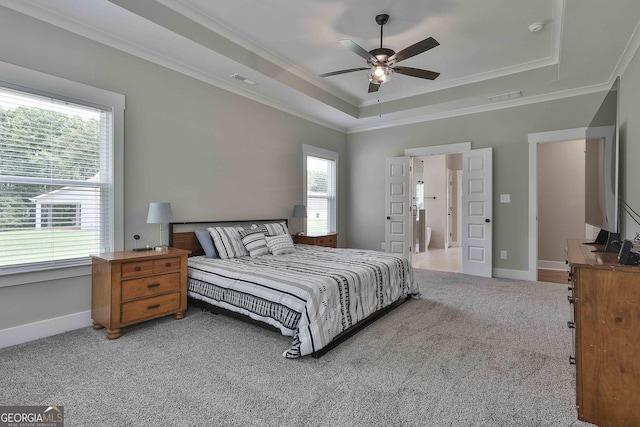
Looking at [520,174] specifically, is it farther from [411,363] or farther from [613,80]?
[411,363]

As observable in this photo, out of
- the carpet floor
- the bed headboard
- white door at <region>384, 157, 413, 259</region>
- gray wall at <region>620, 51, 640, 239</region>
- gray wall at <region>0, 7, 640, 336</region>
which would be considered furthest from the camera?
white door at <region>384, 157, 413, 259</region>

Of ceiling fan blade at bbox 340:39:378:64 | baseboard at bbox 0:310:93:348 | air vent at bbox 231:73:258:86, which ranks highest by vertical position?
air vent at bbox 231:73:258:86

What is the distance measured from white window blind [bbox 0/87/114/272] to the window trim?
0.04 metres

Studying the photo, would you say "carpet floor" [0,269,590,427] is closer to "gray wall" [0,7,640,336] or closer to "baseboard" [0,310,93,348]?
"baseboard" [0,310,93,348]

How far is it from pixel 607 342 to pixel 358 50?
2.66m

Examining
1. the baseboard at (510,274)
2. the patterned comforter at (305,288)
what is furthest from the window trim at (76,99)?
the baseboard at (510,274)

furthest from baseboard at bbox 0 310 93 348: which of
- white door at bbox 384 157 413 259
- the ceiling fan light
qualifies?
white door at bbox 384 157 413 259

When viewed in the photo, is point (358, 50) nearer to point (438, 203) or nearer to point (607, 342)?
point (607, 342)

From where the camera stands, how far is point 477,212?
5.20 meters

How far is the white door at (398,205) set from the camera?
5.91 meters

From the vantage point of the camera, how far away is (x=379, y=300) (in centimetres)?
318

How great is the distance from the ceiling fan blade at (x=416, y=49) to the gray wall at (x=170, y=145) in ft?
7.64

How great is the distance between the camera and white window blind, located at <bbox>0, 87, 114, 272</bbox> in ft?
8.51

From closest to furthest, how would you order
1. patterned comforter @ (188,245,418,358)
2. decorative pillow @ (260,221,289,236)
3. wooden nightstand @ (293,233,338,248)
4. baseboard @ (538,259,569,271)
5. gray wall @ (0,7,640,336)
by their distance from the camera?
1. patterned comforter @ (188,245,418,358)
2. gray wall @ (0,7,640,336)
3. decorative pillow @ (260,221,289,236)
4. wooden nightstand @ (293,233,338,248)
5. baseboard @ (538,259,569,271)
